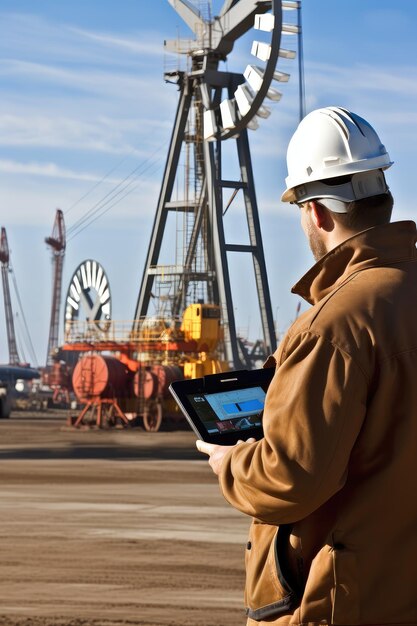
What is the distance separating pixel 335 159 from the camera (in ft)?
13.0

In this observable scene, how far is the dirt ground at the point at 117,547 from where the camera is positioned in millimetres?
11359

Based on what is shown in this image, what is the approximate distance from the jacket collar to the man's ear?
11 centimetres

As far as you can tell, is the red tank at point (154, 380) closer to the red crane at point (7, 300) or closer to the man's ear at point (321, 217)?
the man's ear at point (321, 217)

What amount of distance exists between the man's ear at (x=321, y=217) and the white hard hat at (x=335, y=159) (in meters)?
0.03

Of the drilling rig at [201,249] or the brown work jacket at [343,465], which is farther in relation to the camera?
the drilling rig at [201,249]

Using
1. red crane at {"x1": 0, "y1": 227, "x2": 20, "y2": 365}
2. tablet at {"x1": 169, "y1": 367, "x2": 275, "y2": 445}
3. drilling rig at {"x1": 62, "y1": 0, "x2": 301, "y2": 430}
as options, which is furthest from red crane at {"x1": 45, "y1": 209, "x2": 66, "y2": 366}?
tablet at {"x1": 169, "y1": 367, "x2": 275, "y2": 445}

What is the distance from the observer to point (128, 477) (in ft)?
93.9

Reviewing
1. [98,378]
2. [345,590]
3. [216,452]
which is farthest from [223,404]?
[98,378]

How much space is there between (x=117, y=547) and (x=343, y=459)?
12620 mm

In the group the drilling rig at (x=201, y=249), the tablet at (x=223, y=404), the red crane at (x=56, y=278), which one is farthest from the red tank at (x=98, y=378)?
the red crane at (x=56, y=278)

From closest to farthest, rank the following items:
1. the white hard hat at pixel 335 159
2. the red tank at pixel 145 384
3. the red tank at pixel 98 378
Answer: the white hard hat at pixel 335 159 < the red tank at pixel 145 384 < the red tank at pixel 98 378

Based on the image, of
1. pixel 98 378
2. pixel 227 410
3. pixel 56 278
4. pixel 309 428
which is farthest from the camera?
pixel 56 278

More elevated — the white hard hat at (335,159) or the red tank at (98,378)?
the red tank at (98,378)

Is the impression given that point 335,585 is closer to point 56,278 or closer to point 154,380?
point 154,380
